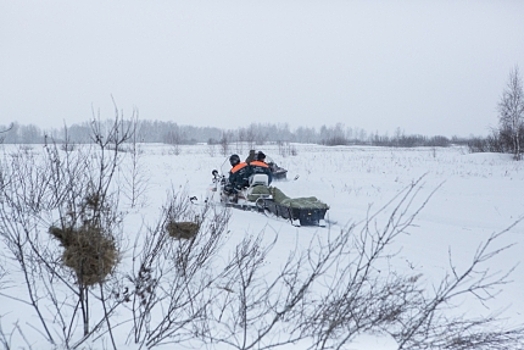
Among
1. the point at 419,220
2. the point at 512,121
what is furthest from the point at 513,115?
the point at 419,220

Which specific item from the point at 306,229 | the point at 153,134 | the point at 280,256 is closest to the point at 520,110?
the point at 306,229

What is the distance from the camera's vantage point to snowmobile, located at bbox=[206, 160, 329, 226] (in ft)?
32.0

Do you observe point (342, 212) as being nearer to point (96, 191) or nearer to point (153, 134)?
point (96, 191)

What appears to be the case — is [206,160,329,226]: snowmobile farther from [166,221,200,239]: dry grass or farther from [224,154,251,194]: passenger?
[166,221,200,239]: dry grass

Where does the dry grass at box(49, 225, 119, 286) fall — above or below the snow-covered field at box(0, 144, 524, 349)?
above

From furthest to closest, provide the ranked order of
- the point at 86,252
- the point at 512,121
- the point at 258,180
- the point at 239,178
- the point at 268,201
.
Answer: the point at 512,121
the point at 239,178
the point at 258,180
the point at 268,201
the point at 86,252

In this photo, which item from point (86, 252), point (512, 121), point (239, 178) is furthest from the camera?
point (512, 121)

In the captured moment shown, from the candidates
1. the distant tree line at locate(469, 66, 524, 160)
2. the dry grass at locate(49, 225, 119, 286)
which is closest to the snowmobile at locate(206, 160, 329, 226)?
the dry grass at locate(49, 225, 119, 286)

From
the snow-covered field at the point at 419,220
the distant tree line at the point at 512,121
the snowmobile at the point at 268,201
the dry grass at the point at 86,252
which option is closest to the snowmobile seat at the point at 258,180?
→ the snowmobile at the point at 268,201

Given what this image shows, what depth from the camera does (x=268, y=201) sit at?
35.6ft

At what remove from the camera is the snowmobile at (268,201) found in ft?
32.0

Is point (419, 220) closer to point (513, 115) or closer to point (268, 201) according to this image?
point (268, 201)

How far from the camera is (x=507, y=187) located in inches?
581

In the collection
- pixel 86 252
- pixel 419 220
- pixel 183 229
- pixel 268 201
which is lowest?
pixel 419 220
